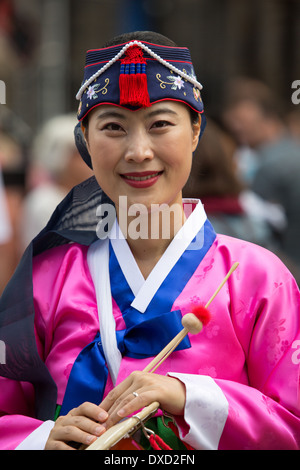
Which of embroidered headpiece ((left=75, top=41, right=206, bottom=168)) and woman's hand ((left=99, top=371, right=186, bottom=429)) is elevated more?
embroidered headpiece ((left=75, top=41, right=206, bottom=168))

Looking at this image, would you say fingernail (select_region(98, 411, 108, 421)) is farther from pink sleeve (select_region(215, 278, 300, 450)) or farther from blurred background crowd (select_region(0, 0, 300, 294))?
blurred background crowd (select_region(0, 0, 300, 294))

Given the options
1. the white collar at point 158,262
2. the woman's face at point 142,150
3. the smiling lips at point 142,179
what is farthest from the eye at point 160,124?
the white collar at point 158,262

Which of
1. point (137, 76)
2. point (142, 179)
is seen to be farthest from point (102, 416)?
point (137, 76)

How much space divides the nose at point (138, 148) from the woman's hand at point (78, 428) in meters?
0.59

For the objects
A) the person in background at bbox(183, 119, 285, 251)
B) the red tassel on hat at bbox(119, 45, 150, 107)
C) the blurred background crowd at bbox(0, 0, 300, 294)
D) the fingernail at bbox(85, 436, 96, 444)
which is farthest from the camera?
the blurred background crowd at bbox(0, 0, 300, 294)

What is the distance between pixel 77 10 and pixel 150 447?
12745 mm

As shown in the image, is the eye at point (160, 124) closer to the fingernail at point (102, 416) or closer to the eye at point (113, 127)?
the eye at point (113, 127)

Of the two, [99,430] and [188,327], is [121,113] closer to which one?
[188,327]

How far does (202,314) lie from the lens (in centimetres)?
171

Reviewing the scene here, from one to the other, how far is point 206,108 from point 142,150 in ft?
13.3

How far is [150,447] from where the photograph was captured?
69.1 inches

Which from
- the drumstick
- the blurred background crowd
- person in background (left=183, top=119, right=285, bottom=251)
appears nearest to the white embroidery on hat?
the blurred background crowd

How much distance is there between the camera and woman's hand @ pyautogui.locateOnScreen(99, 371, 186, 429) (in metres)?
1.64

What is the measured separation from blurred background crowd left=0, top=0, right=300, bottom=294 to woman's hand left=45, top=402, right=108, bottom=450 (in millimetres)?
769
